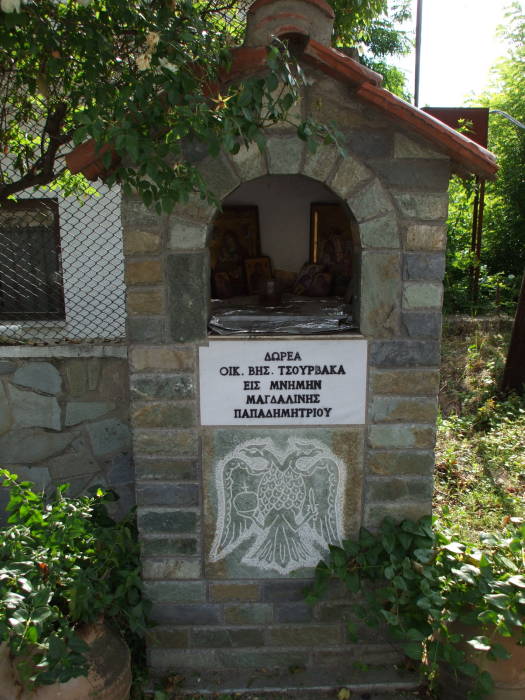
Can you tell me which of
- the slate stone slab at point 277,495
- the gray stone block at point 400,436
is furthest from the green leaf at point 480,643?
the gray stone block at point 400,436

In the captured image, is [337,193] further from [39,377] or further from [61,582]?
[39,377]

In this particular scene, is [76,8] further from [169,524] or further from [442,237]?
[169,524]

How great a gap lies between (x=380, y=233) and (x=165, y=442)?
1286 mm

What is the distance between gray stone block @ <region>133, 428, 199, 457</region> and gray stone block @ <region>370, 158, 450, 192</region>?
1356mm

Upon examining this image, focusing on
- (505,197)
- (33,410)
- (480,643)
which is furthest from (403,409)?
(505,197)

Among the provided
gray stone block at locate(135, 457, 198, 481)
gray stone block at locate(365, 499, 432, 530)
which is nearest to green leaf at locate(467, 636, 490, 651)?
gray stone block at locate(365, 499, 432, 530)

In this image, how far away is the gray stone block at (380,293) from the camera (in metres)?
2.46

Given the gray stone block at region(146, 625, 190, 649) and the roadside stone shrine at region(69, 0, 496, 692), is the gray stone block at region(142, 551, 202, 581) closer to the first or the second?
the roadside stone shrine at region(69, 0, 496, 692)

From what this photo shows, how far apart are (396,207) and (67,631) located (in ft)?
6.94

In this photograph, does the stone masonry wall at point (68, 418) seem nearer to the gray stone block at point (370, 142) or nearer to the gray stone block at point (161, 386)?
the gray stone block at point (161, 386)

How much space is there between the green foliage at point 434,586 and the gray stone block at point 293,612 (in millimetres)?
126

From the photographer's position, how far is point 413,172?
2402 millimetres

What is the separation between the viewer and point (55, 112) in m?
3.60

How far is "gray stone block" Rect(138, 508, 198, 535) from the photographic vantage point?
8.75 ft
